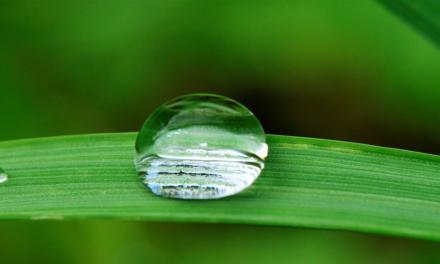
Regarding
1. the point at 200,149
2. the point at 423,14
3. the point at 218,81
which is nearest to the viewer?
the point at 423,14

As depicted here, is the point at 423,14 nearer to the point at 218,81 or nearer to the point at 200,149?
the point at 200,149

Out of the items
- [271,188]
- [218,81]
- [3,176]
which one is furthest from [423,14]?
[218,81]

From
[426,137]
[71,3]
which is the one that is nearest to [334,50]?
[426,137]

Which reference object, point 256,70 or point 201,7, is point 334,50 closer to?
point 256,70

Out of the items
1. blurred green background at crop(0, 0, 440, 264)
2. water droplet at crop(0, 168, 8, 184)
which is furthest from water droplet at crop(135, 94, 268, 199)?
blurred green background at crop(0, 0, 440, 264)

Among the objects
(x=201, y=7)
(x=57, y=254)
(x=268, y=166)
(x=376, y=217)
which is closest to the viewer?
(x=376, y=217)

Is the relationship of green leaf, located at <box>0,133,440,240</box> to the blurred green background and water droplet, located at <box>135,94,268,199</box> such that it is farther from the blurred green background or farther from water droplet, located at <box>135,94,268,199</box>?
the blurred green background
